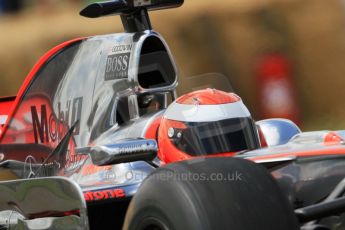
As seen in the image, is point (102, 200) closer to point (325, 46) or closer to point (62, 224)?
point (62, 224)

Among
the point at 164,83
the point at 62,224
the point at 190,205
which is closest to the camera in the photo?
the point at 190,205

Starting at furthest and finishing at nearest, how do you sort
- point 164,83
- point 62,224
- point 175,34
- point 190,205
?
point 175,34, point 164,83, point 62,224, point 190,205

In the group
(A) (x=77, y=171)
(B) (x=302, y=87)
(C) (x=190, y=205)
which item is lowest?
(B) (x=302, y=87)

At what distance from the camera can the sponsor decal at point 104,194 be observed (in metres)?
4.76

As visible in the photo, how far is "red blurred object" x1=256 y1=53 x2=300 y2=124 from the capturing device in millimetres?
10297

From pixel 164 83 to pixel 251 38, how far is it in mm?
5643

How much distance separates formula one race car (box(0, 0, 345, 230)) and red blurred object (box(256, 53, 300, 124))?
171 inches

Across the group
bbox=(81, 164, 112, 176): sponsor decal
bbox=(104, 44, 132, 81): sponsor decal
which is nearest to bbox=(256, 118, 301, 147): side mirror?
bbox=(104, 44, 132, 81): sponsor decal

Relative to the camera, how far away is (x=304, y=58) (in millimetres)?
10859

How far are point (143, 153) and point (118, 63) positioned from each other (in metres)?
1.14

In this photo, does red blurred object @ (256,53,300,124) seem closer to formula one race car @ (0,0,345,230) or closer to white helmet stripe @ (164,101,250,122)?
formula one race car @ (0,0,345,230)

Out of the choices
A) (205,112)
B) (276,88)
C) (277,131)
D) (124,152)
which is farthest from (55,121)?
(276,88)

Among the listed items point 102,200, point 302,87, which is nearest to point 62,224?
point 102,200

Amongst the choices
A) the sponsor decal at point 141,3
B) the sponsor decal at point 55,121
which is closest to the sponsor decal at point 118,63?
the sponsor decal at point 55,121
